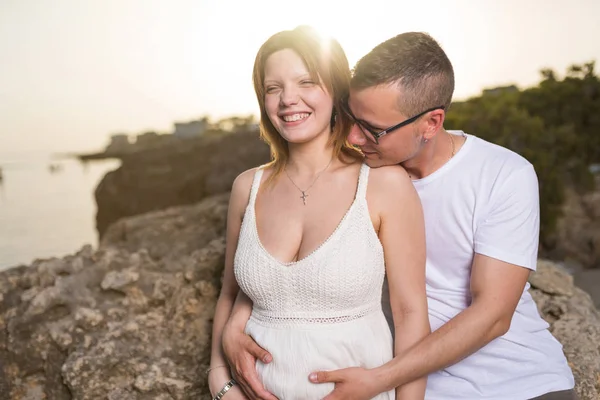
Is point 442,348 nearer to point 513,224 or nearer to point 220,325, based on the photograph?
point 513,224

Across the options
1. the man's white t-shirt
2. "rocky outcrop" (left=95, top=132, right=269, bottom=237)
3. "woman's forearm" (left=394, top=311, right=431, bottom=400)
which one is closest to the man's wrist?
"woman's forearm" (left=394, top=311, right=431, bottom=400)

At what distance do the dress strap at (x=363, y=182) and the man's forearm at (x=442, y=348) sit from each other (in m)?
0.56

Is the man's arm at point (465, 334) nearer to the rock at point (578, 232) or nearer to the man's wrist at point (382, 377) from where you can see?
the man's wrist at point (382, 377)

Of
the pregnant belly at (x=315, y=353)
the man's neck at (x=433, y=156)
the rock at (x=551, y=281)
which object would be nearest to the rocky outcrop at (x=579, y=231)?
the rock at (x=551, y=281)

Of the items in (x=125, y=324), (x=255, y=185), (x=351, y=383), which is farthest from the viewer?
(x=125, y=324)

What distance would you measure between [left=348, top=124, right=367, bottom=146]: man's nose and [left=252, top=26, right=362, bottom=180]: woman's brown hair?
0.06 m

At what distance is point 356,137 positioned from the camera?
239cm

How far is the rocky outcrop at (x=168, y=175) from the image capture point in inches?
914

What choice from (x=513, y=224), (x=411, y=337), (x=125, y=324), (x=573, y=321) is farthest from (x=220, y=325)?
(x=573, y=321)

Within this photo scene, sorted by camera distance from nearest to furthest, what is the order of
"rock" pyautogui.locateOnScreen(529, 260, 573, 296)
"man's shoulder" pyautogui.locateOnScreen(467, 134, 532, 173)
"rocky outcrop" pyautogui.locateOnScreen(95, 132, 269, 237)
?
"man's shoulder" pyautogui.locateOnScreen(467, 134, 532, 173) → "rock" pyautogui.locateOnScreen(529, 260, 573, 296) → "rocky outcrop" pyautogui.locateOnScreen(95, 132, 269, 237)

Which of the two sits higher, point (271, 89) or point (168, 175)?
point (271, 89)

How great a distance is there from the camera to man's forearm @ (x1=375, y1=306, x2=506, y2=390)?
6.97 ft

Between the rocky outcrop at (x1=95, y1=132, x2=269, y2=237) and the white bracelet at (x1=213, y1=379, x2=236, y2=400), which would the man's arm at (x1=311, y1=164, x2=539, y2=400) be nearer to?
the white bracelet at (x1=213, y1=379, x2=236, y2=400)

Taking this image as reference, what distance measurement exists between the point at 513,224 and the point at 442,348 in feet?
1.76
